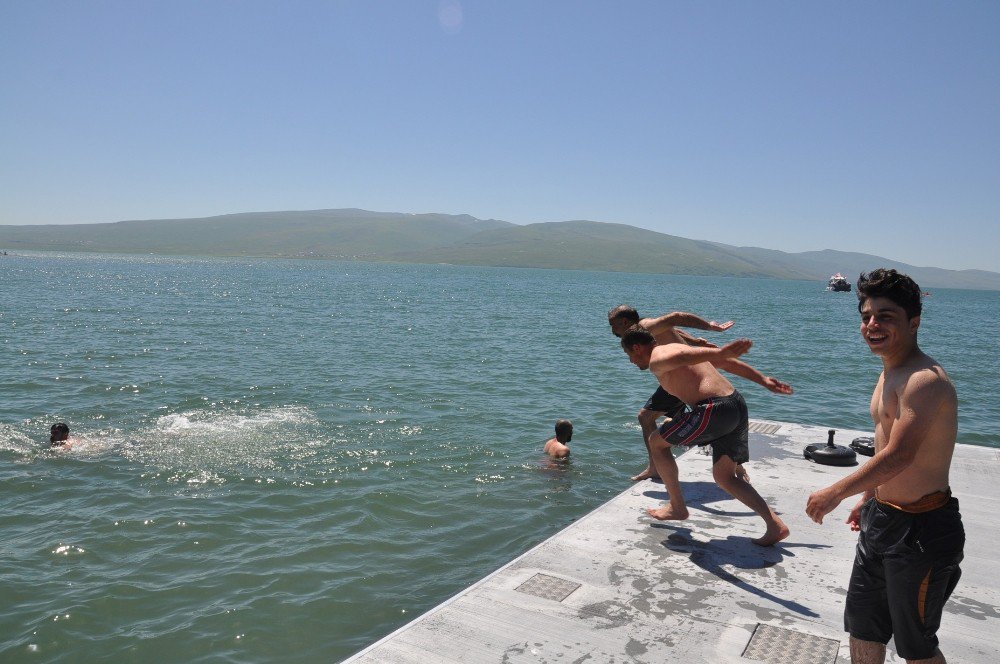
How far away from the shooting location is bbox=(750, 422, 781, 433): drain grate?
11.3 meters

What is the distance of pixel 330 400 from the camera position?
16594 mm

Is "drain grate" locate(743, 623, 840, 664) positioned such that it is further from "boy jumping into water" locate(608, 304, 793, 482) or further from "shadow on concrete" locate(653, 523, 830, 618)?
"boy jumping into water" locate(608, 304, 793, 482)

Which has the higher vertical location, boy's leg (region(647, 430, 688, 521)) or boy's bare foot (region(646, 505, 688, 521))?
boy's leg (region(647, 430, 688, 521))

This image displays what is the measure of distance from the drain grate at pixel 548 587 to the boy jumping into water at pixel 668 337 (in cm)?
191

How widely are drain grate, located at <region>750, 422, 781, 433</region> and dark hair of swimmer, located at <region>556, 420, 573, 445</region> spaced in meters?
2.98

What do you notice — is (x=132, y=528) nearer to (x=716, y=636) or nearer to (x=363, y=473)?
(x=363, y=473)

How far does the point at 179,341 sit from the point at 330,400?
1367 centimetres

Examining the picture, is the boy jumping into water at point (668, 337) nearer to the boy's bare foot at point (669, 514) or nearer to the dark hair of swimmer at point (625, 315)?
the dark hair of swimmer at point (625, 315)

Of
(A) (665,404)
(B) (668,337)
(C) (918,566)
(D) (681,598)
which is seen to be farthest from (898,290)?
(A) (665,404)

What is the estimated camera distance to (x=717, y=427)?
6277 millimetres

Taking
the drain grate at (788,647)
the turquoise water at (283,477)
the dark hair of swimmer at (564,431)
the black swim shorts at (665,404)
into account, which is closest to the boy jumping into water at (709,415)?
the drain grate at (788,647)

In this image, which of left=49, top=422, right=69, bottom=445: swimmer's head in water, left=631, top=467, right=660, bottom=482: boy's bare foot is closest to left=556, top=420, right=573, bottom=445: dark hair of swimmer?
left=631, top=467, right=660, bottom=482: boy's bare foot

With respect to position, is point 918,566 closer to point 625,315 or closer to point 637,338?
point 637,338

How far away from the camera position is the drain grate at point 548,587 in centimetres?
543
